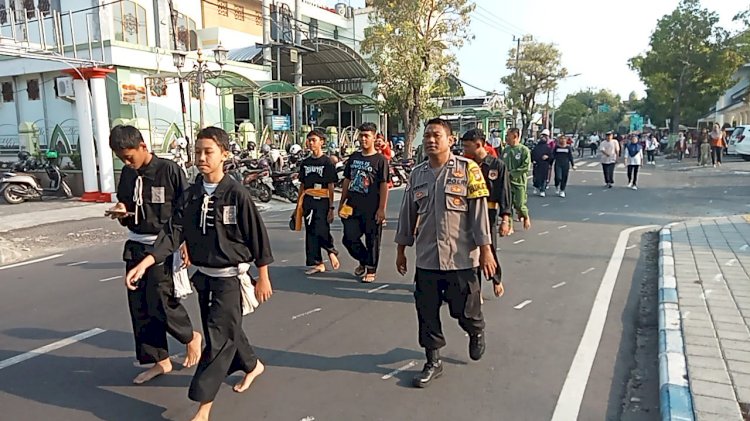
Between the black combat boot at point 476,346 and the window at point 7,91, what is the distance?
22384mm

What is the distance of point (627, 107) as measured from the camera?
9412 centimetres

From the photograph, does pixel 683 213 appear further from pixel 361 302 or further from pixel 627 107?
pixel 627 107

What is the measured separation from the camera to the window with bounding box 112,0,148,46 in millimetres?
18609

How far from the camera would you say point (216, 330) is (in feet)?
10.6

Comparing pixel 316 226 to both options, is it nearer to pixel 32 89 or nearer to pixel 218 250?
pixel 218 250

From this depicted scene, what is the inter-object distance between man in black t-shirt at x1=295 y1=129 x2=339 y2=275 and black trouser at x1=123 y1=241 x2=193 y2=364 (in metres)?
2.83

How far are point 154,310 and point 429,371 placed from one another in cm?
189

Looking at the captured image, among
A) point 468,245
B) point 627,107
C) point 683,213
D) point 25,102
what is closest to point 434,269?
point 468,245

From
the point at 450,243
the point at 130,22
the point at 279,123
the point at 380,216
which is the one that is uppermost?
the point at 130,22

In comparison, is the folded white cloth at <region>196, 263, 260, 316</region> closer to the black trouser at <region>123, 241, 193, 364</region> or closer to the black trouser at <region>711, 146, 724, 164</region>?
the black trouser at <region>123, 241, 193, 364</region>

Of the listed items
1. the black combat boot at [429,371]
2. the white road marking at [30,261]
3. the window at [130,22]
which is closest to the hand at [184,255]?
the black combat boot at [429,371]

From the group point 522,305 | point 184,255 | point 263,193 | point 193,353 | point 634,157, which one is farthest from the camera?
point 634,157

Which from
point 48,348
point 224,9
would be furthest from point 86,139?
point 224,9

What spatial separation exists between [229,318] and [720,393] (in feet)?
9.85
